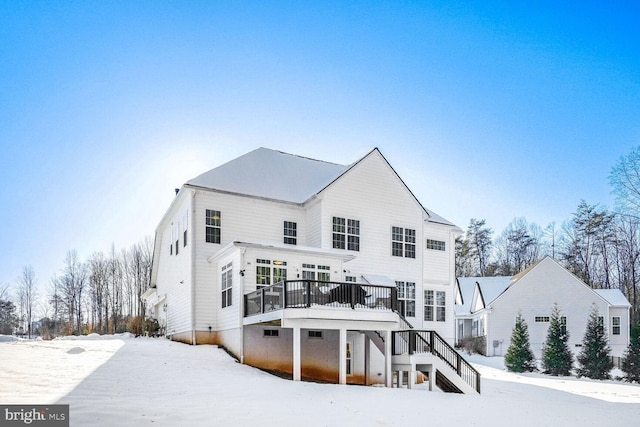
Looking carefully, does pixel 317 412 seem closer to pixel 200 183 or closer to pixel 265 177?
pixel 200 183

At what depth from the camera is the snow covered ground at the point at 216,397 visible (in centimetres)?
1141

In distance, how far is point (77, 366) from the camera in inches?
614

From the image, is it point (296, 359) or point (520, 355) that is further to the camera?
point (520, 355)

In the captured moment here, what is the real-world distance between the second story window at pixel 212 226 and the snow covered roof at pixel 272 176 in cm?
109

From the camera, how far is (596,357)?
29281 mm

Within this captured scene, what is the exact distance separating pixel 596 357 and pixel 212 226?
21.3m

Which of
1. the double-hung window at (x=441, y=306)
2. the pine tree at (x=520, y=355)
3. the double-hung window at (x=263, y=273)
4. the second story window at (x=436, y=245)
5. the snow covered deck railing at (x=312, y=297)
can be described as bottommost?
the pine tree at (x=520, y=355)

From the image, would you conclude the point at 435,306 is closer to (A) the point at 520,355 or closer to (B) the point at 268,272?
(A) the point at 520,355

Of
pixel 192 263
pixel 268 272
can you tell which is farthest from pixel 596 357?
pixel 192 263

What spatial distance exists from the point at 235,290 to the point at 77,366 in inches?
234

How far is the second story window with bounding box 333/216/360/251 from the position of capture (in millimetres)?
24219

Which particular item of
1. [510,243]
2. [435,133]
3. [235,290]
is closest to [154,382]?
[235,290]

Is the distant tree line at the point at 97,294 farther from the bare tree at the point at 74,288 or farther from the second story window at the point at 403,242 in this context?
the second story window at the point at 403,242

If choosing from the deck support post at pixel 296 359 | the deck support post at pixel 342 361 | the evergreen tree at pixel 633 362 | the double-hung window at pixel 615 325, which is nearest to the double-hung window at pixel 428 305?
the deck support post at pixel 342 361
